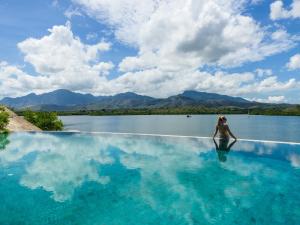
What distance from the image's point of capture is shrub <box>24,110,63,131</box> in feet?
98.2

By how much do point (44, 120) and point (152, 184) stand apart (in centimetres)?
2574

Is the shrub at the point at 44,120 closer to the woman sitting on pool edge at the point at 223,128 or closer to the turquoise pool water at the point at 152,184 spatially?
the turquoise pool water at the point at 152,184

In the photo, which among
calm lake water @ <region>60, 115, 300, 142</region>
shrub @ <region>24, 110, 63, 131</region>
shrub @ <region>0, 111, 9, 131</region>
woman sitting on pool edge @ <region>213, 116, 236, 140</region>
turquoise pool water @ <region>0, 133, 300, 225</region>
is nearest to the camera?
turquoise pool water @ <region>0, 133, 300, 225</region>

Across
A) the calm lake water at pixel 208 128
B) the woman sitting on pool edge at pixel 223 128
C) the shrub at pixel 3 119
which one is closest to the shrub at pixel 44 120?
the shrub at pixel 3 119

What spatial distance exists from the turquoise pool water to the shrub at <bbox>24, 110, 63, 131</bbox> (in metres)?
18.1

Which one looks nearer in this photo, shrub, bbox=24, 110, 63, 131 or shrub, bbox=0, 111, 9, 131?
shrub, bbox=0, 111, 9, 131

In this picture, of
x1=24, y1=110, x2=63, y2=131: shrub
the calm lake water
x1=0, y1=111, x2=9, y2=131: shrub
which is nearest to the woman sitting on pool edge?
x1=0, y1=111, x2=9, y2=131: shrub

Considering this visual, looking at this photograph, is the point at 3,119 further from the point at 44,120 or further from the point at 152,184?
the point at 152,184

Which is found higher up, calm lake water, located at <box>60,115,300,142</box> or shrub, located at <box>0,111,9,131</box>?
shrub, located at <box>0,111,9,131</box>

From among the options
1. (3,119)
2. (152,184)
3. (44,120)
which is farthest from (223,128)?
(44,120)

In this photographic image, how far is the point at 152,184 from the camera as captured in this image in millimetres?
7141

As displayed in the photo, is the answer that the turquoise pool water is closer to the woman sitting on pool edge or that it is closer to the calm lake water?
the woman sitting on pool edge

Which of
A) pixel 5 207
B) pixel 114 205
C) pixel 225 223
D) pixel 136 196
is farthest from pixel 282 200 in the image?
pixel 5 207

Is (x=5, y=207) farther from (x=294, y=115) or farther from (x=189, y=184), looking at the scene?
(x=294, y=115)
